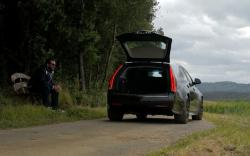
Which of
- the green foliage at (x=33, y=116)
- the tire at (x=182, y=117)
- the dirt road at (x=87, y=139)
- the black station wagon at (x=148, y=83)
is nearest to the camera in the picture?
the dirt road at (x=87, y=139)

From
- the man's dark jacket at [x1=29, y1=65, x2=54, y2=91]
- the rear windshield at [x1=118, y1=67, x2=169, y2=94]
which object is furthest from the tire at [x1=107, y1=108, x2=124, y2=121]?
the man's dark jacket at [x1=29, y1=65, x2=54, y2=91]

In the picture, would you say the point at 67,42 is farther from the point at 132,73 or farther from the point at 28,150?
the point at 28,150

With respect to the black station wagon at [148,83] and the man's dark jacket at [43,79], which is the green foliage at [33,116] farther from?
the black station wagon at [148,83]

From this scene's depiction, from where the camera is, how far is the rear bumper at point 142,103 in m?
16.3

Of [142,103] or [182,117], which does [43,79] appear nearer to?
[142,103]

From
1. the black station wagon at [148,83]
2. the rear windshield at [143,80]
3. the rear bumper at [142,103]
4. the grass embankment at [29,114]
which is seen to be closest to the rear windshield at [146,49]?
the black station wagon at [148,83]

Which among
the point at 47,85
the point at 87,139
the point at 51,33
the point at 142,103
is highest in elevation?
the point at 51,33

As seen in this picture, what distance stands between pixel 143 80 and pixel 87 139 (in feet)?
21.0

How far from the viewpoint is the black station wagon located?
53.7 feet

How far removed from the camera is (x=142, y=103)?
53.6ft

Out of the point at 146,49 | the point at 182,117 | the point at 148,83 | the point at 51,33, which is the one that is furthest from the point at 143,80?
the point at 51,33

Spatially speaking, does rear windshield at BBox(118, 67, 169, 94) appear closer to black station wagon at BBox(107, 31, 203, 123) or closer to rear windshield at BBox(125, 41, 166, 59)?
black station wagon at BBox(107, 31, 203, 123)

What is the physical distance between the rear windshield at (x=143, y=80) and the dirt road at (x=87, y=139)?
1.98 m

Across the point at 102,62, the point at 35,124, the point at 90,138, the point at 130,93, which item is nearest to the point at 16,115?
the point at 35,124
